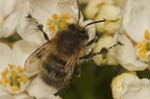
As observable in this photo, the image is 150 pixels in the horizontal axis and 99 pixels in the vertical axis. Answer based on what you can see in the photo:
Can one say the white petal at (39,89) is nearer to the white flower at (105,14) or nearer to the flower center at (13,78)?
the flower center at (13,78)

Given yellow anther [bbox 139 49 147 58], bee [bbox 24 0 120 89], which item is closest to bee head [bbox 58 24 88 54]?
bee [bbox 24 0 120 89]

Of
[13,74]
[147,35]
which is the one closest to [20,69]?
[13,74]

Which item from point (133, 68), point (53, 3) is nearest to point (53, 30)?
point (53, 3)

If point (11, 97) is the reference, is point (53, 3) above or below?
above

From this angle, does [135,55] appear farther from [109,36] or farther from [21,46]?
[21,46]

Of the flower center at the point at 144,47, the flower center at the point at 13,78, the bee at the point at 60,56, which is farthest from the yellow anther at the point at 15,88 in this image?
the flower center at the point at 144,47

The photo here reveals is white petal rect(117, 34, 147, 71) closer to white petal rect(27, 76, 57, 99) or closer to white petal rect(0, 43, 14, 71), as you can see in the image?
white petal rect(27, 76, 57, 99)
